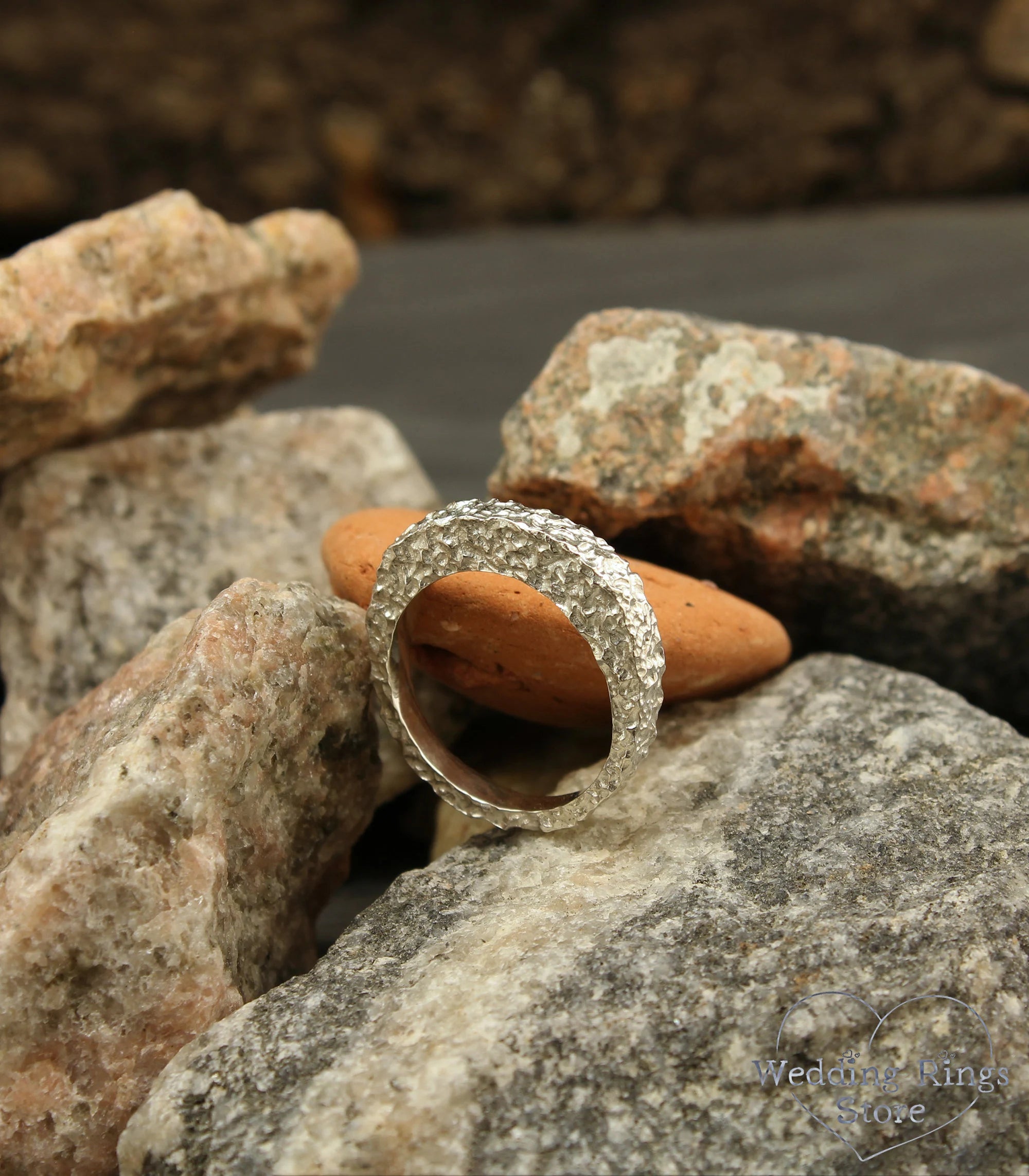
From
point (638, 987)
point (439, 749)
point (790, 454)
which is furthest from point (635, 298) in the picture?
point (638, 987)

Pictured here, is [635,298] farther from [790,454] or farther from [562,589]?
[562,589]

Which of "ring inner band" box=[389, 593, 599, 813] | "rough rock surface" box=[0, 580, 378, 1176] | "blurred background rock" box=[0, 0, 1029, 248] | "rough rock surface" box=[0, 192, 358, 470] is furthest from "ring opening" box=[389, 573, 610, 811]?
"blurred background rock" box=[0, 0, 1029, 248]

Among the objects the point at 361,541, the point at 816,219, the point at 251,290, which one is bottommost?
the point at 816,219

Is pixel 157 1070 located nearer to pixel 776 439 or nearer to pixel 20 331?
A: pixel 20 331

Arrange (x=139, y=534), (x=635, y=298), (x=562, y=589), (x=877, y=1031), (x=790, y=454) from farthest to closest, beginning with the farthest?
(x=635, y=298)
(x=139, y=534)
(x=790, y=454)
(x=562, y=589)
(x=877, y=1031)

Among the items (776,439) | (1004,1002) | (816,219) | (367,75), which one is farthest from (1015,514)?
(367,75)
